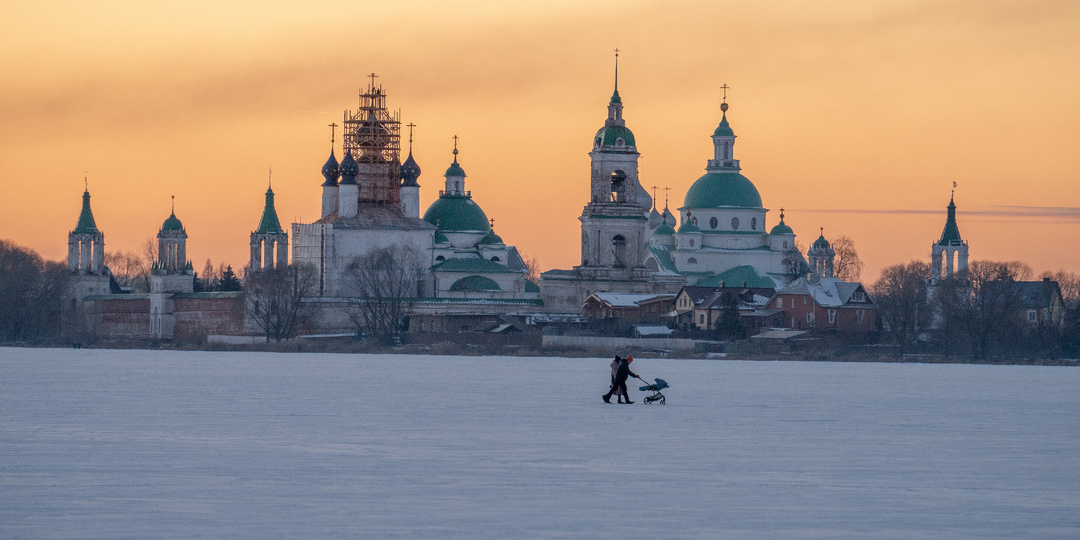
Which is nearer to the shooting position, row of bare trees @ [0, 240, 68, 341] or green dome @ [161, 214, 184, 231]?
row of bare trees @ [0, 240, 68, 341]

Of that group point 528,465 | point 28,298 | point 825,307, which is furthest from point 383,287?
point 528,465

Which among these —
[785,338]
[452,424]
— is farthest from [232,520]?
[785,338]

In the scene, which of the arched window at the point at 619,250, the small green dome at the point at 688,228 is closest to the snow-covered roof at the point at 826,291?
the arched window at the point at 619,250

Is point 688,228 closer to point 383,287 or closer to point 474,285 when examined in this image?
point 474,285

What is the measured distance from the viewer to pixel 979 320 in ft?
229

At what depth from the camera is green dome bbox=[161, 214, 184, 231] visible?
118 metres

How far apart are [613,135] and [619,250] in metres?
6.08

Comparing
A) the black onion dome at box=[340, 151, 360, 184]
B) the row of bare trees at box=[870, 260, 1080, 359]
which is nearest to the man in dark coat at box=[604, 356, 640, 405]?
the row of bare trees at box=[870, 260, 1080, 359]

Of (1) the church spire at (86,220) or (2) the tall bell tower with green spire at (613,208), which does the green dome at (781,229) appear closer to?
(2) the tall bell tower with green spire at (613,208)

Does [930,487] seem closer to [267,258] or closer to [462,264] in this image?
[462,264]

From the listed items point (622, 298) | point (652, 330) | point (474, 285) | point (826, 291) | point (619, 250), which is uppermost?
point (619, 250)

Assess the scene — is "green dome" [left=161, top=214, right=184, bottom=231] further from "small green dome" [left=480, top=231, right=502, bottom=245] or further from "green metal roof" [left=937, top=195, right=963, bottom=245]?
"green metal roof" [left=937, top=195, right=963, bottom=245]

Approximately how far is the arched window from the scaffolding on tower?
1178cm

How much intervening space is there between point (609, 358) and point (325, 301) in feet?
73.7
